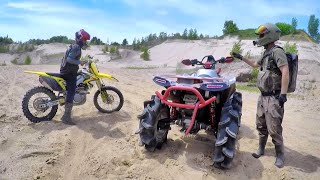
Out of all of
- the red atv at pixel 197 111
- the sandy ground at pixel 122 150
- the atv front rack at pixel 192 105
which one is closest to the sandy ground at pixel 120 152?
the sandy ground at pixel 122 150

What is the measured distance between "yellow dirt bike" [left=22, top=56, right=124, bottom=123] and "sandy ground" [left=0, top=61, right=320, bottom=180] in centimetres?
23

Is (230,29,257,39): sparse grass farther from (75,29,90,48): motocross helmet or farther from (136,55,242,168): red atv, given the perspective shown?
(136,55,242,168): red atv

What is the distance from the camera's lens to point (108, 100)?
8039mm

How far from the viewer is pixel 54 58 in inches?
1342

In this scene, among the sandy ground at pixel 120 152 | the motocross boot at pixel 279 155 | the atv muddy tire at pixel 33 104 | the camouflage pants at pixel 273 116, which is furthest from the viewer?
the atv muddy tire at pixel 33 104

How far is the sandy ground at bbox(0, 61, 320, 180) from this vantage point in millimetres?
5113

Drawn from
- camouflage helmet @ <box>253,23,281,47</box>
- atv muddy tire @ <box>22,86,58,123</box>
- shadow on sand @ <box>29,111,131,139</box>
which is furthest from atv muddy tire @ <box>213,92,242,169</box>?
atv muddy tire @ <box>22,86,58,123</box>

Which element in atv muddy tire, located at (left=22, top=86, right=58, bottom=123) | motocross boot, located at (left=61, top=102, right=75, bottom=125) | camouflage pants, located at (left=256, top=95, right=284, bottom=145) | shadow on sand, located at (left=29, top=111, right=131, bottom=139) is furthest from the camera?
motocross boot, located at (left=61, top=102, right=75, bottom=125)

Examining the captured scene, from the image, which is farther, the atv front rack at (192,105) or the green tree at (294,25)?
→ the green tree at (294,25)

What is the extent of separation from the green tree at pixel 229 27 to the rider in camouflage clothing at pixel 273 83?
104ft

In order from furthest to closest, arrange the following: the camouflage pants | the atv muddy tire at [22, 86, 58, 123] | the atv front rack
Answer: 1. the atv muddy tire at [22, 86, 58, 123]
2. the camouflage pants
3. the atv front rack

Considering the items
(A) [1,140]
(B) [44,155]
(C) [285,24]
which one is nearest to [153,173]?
(B) [44,155]

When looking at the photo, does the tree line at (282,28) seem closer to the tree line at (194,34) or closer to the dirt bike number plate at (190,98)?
the tree line at (194,34)

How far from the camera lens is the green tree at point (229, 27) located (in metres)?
36.3
